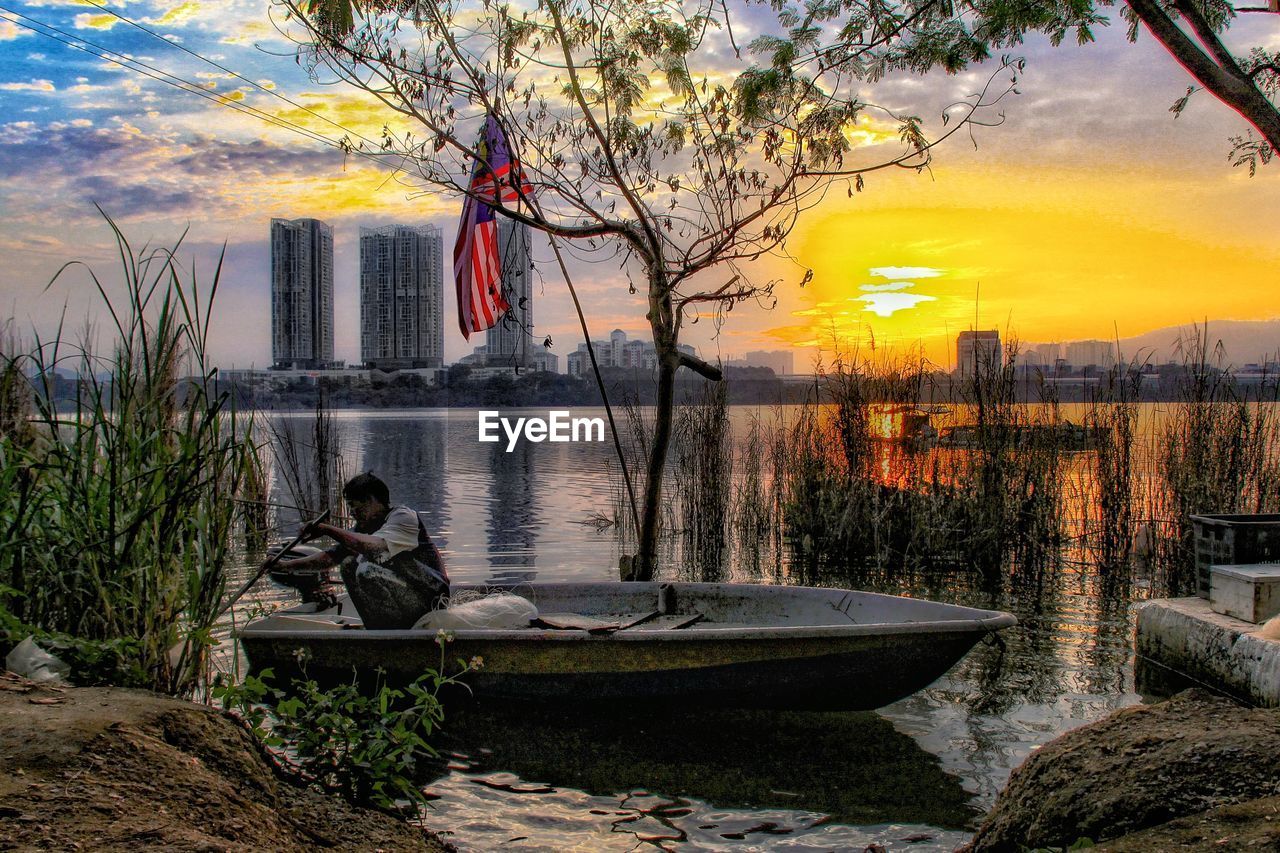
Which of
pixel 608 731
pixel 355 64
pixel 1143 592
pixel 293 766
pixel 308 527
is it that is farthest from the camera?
pixel 1143 592

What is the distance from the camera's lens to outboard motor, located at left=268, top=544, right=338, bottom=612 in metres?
5.13

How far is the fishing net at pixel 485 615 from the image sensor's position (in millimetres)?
5070

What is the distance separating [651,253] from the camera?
23.3ft

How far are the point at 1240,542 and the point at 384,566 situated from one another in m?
4.86

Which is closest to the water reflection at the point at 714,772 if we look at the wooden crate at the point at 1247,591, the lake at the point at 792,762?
the lake at the point at 792,762

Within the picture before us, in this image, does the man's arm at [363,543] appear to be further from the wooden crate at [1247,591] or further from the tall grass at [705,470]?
the tall grass at [705,470]

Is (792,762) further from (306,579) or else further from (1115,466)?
(1115,466)

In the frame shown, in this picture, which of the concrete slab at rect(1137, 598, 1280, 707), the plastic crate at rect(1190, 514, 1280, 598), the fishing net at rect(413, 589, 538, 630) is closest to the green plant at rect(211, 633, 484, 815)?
the fishing net at rect(413, 589, 538, 630)

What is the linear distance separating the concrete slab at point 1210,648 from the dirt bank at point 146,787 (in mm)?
3970

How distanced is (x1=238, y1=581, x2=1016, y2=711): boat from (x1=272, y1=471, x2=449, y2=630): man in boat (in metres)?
0.25

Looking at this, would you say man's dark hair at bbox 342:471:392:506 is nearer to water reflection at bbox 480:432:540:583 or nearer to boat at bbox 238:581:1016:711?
boat at bbox 238:581:1016:711

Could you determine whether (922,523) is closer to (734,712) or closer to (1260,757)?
(734,712)

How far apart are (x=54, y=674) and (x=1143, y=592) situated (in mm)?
8094

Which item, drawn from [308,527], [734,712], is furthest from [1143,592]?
[308,527]
